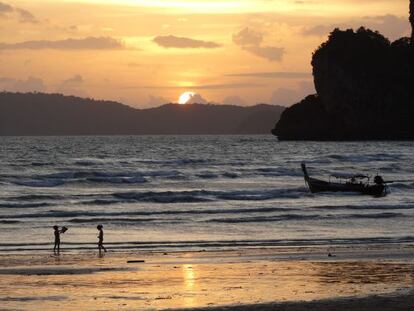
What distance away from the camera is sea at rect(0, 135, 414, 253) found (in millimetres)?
38344

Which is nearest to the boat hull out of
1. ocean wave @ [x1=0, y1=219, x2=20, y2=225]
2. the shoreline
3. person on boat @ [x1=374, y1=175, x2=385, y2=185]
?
person on boat @ [x1=374, y1=175, x2=385, y2=185]

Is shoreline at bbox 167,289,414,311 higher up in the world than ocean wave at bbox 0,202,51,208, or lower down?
higher up

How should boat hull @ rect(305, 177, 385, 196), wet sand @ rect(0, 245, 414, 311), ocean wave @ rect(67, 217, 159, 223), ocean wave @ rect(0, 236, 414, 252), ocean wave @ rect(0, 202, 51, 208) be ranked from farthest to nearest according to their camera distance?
boat hull @ rect(305, 177, 385, 196) < ocean wave @ rect(0, 202, 51, 208) < ocean wave @ rect(67, 217, 159, 223) < ocean wave @ rect(0, 236, 414, 252) < wet sand @ rect(0, 245, 414, 311)

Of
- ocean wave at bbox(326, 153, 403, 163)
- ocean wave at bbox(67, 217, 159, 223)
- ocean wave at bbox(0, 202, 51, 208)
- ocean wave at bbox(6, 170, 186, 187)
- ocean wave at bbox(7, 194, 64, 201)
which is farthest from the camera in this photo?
ocean wave at bbox(326, 153, 403, 163)

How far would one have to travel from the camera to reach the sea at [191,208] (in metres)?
38.3

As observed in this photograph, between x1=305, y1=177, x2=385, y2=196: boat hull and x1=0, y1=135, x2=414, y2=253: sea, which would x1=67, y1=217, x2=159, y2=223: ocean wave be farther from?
x1=305, y1=177, x2=385, y2=196: boat hull

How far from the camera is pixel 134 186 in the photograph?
76.2m

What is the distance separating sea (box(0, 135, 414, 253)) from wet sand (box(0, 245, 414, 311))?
12.1ft

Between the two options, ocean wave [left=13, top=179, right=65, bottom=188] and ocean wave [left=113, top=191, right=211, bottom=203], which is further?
ocean wave [left=13, top=179, right=65, bottom=188]

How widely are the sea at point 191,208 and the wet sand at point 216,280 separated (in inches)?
145

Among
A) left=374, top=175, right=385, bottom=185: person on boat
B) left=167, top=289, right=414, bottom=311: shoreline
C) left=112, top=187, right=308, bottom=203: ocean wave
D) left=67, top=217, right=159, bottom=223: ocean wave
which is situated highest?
left=167, top=289, right=414, bottom=311: shoreline

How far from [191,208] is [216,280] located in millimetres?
30947

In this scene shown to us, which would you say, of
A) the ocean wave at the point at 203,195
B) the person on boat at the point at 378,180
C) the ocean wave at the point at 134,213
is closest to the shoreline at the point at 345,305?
the ocean wave at the point at 134,213

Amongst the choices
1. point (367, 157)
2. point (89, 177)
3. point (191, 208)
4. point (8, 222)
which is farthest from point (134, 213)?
point (367, 157)
